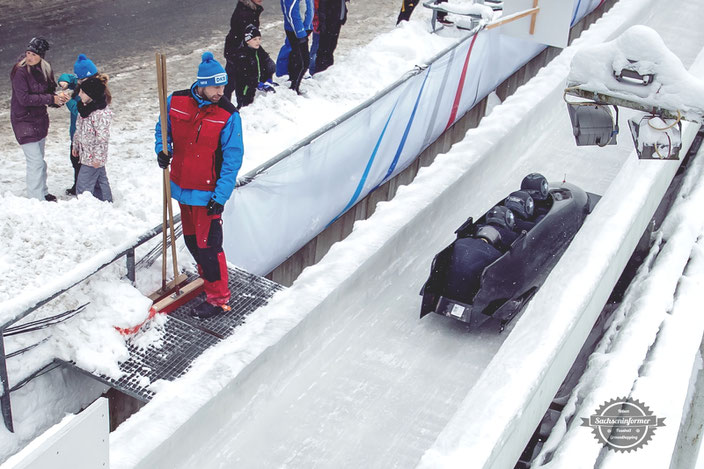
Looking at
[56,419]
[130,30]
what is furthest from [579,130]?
[130,30]

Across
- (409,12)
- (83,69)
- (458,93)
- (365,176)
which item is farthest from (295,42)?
(409,12)

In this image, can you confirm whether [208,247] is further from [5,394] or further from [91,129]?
[91,129]

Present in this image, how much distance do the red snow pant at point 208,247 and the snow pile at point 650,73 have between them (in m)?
2.17

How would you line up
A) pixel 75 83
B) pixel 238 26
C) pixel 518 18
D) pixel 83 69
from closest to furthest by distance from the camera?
pixel 83 69, pixel 75 83, pixel 238 26, pixel 518 18

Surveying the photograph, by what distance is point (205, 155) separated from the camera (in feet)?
12.3

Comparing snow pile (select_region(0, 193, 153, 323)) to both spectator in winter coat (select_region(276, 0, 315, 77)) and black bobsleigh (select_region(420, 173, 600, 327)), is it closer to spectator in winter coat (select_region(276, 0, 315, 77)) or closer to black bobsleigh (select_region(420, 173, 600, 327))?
black bobsleigh (select_region(420, 173, 600, 327))

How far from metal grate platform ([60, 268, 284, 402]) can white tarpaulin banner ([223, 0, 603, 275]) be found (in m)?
0.27

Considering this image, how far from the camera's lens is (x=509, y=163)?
6.30m

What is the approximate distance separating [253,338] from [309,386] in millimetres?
394

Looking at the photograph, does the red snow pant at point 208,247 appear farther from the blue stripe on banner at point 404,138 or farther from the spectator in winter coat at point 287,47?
the spectator in winter coat at point 287,47

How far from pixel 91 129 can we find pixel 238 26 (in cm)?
162

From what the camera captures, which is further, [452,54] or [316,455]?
[452,54]

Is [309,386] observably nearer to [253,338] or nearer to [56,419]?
[253,338]

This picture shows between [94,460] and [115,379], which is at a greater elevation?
[94,460]
